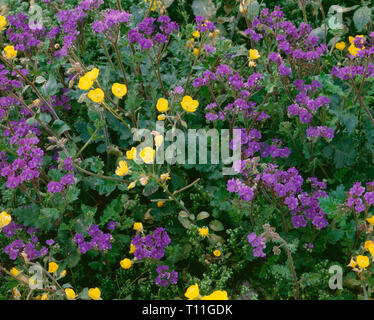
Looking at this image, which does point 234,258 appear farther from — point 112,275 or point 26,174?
point 26,174

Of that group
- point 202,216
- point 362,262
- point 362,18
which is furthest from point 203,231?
point 362,18

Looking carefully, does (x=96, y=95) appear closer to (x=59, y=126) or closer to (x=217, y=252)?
(x=59, y=126)

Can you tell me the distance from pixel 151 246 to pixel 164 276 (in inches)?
6.7

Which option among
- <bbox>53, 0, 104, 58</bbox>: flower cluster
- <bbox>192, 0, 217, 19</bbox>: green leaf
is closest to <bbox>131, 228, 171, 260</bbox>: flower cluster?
<bbox>53, 0, 104, 58</bbox>: flower cluster

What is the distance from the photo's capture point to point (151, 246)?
7.53 ft

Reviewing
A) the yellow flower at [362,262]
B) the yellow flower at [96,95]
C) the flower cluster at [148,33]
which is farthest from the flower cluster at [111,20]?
the yellow flower at [362,262]

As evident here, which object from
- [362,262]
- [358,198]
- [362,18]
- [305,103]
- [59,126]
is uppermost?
[362,18]

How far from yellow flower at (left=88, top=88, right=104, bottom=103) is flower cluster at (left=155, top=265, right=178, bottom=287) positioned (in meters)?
0.92

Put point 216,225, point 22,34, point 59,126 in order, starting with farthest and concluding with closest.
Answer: point 22,34 < point 59,126 < point 216,225

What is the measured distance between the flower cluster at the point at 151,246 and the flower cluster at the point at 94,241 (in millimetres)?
132

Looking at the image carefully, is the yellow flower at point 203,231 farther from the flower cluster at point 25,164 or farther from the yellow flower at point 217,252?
the flower cluster at point 25,164

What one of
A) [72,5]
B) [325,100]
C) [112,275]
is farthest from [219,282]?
[72,5]

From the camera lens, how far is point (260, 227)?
2314mm

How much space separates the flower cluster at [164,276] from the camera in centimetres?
228
